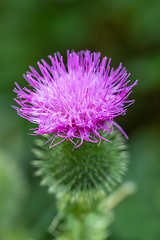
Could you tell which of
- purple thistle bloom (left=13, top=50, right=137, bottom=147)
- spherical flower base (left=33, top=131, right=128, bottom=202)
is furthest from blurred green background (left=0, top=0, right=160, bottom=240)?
purple thistle bloom (left=13, top=50, right=137, bottom=147)

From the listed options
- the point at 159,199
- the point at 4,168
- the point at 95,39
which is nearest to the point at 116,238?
the point at 159,199

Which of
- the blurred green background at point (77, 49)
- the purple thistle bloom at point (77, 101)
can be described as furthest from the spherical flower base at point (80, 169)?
the blurred green background at point (77, 49)

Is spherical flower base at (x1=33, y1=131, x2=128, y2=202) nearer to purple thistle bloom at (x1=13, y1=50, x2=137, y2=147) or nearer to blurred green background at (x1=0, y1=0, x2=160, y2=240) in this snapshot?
purple thistle bloom at (x1=13, y1=50, x2=137, y2=147)

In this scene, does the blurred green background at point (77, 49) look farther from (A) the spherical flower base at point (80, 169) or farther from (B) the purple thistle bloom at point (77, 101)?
(B) the purple thistle bloom at point (77, 101)

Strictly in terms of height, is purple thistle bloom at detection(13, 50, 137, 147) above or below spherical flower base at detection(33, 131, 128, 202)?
above

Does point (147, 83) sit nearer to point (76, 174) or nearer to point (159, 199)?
point (159, 199)

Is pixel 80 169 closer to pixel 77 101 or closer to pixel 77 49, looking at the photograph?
pixel 77 101
